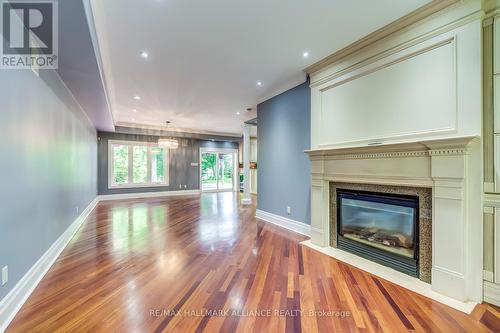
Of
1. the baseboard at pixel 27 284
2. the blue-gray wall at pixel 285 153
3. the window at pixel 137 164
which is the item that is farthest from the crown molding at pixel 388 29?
the window at pixel 137 164

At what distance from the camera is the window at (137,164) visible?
8.82 meters

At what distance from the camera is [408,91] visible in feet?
8.54

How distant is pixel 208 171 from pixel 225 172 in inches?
37.3

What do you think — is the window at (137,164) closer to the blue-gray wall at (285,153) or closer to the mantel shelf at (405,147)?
the blue-gray wall at (285,153)

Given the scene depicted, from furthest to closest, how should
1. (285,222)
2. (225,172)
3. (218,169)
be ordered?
(225,172) < (218,169) < (285,222)

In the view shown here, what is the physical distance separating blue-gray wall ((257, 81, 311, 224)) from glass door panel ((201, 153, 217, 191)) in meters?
6.01

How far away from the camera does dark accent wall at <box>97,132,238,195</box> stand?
855cm

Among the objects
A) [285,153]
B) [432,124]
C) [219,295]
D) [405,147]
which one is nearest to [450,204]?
[405,147]

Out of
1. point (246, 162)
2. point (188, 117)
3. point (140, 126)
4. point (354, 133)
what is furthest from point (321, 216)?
point (140, 126)

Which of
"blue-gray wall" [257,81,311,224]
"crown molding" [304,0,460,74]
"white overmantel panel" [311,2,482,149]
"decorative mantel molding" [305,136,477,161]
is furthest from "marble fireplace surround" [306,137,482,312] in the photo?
"blue-gray wall" [257,81,311,224]

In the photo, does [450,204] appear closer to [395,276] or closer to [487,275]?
[487,275]

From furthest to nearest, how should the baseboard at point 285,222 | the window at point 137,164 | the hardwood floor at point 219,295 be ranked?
the window at point 137,164
the baseboard at point 285,222
the hardwood floor at point 219,295

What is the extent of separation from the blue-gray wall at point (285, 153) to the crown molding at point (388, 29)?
0.72m

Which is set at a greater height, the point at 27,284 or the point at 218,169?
the point at 218,169
